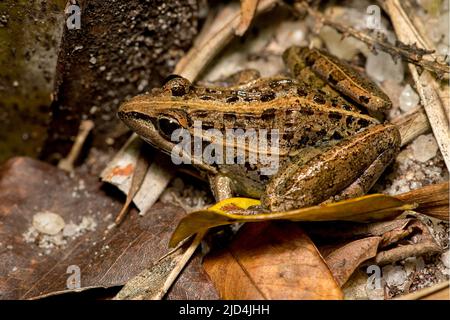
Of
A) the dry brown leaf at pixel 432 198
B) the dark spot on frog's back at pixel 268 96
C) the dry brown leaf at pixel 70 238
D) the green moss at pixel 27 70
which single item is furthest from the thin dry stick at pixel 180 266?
the green moss at pixel 27 70

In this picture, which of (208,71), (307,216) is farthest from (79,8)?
(307,216)

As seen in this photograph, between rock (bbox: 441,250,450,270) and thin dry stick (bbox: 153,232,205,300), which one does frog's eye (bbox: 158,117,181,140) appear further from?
rock (bbox: 441,250,450,270)

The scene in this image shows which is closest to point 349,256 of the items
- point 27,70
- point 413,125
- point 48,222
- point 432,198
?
point 432,198

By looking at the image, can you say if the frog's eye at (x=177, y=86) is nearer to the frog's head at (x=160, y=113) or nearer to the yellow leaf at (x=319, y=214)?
the frog's head at (x=160, y=113)

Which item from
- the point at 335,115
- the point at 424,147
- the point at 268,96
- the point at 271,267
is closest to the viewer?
the point at 271,267

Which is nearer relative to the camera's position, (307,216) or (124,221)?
(307,216)

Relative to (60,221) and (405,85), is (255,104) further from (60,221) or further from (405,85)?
(60,221)

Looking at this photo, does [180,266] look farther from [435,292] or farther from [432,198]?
[432,198]
